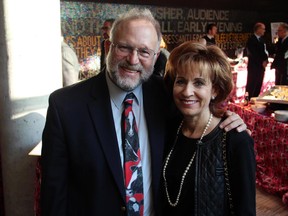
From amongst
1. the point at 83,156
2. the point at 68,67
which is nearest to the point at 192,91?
the point at 83,156

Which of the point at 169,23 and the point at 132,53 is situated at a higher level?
the point at 169,23

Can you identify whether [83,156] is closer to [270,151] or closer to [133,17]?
[133,17]

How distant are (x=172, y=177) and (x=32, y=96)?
1022 millimetres

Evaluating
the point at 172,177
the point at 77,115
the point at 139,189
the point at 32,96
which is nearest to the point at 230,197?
the point at 172,177

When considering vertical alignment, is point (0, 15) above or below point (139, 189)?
above

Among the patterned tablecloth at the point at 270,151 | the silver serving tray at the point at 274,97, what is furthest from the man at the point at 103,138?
the silver serving tray at the point at 274,97

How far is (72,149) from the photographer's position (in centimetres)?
139

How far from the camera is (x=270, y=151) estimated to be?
3.56 meters

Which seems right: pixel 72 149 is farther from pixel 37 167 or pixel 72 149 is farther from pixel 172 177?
pixel 37 167

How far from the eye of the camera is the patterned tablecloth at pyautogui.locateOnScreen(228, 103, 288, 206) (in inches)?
132

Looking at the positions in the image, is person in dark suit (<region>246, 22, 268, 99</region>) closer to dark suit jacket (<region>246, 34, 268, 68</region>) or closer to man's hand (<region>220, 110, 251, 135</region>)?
dark suit jacket (<region>246, 34, 268, 68</region>)

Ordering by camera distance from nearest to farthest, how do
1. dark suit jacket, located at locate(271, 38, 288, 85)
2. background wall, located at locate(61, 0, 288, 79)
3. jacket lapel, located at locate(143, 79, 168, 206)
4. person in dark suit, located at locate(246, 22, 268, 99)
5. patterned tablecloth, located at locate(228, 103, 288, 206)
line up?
jacket lapel, located at locate(143, 79, 168, 206), patterned tablecloth, located at locate(228, 103, 288, 206), dark suit jacket, located at locate(271, 38, 288, 85), person in dark suit, located at locate(246, 22, 268, 99), background wall, located at locate(61, 0, 288, 79)

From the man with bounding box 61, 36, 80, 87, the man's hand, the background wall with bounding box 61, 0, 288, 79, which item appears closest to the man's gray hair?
the man's hand

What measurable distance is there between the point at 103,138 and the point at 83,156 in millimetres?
110
